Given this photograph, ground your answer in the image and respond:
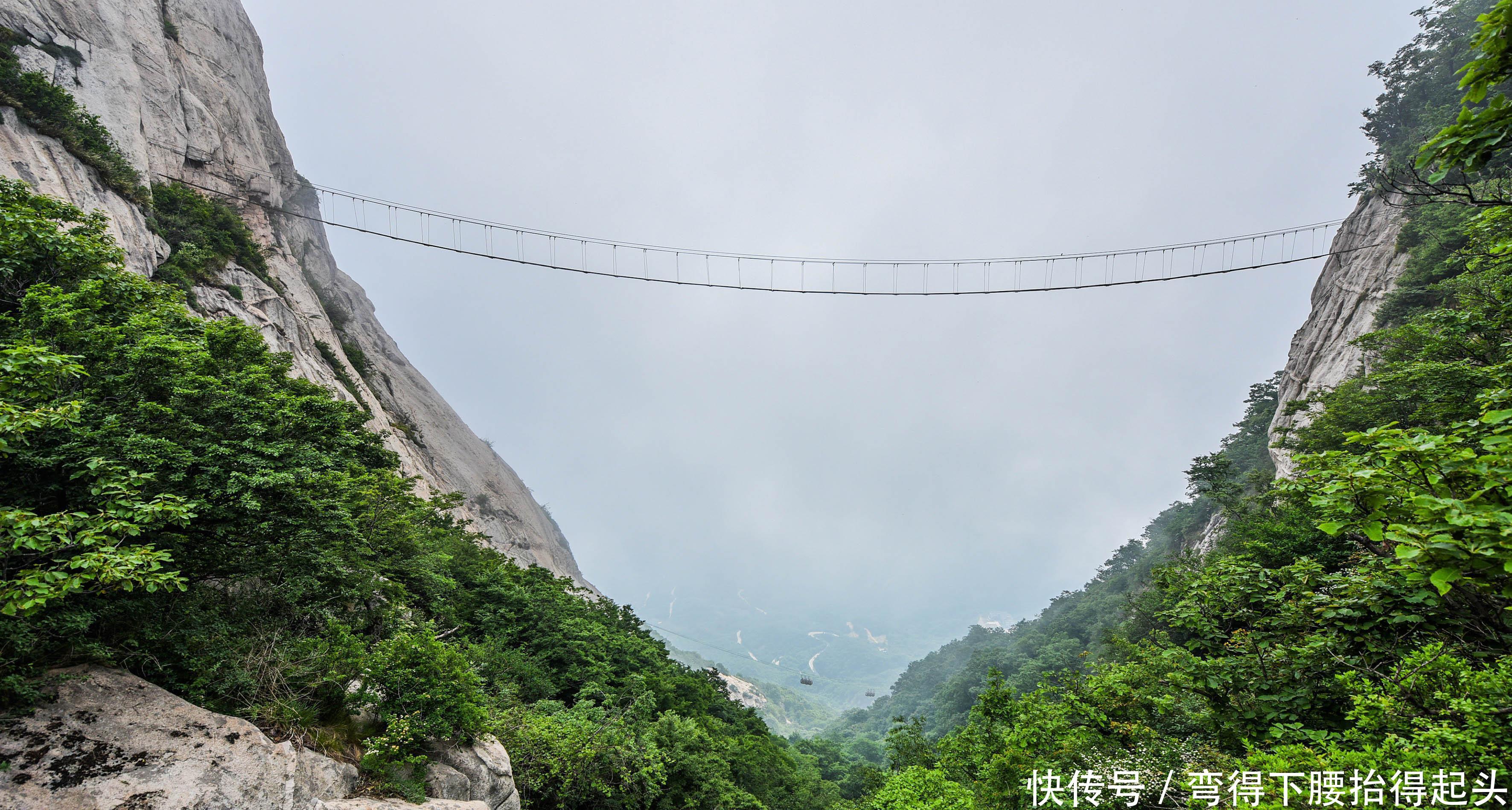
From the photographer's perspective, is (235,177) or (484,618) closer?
(484,618)

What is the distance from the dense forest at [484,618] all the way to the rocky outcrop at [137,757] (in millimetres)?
353

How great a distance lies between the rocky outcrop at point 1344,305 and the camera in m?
25.0

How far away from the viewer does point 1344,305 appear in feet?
92.6

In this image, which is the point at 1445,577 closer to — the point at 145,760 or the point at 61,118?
the point at 145,760

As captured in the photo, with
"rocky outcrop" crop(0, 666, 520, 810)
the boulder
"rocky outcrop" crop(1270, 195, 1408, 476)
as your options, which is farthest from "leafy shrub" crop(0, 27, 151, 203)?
"rocky outcrop" crop(1270, 195, 1408, 476)

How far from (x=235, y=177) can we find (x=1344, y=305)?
62338 mm

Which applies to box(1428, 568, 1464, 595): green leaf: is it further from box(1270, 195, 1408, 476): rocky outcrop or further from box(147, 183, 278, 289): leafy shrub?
box(147, 183, 278, 289): leafy shrub

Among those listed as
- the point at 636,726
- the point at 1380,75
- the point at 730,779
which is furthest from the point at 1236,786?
the point at 1380,75

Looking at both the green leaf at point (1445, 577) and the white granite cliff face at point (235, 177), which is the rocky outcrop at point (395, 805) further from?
the white granite cliff face at point (235, 177)

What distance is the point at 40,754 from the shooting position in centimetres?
473

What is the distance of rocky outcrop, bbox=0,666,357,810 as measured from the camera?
465cm
